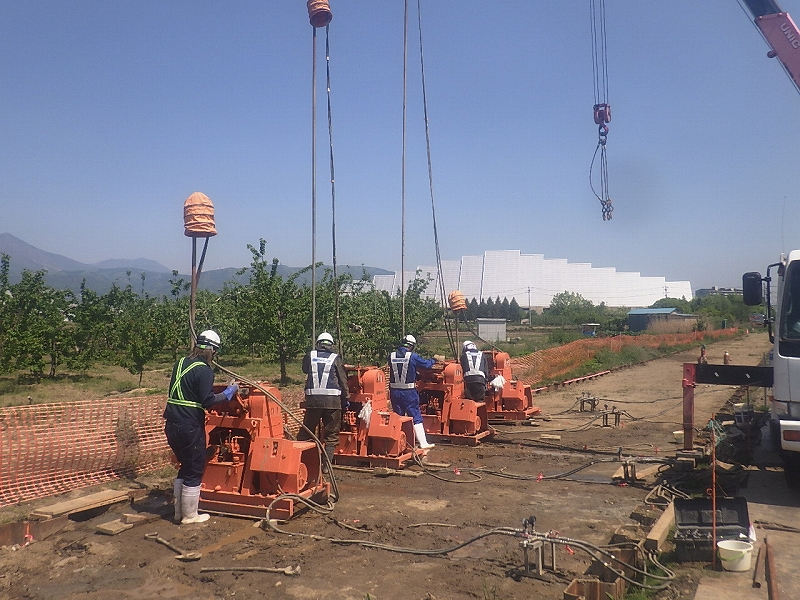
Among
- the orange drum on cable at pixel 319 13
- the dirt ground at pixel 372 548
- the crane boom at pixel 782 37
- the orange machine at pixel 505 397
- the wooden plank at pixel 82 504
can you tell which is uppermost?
the crane boom at pixel 782 37

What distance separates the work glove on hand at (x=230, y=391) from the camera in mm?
7102

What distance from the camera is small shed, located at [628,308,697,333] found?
58.1m

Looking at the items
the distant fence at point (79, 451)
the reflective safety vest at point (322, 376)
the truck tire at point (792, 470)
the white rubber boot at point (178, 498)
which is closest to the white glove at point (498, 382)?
the distant fence at point (79, 451)

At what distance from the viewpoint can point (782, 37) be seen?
1265cm

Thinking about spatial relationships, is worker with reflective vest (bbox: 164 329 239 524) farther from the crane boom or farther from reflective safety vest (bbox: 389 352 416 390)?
the crane boom

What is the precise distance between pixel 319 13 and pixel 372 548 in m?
6.44

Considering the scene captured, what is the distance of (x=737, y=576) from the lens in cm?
526

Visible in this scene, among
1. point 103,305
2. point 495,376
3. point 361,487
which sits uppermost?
point 103,305

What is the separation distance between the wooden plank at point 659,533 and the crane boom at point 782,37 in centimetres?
975

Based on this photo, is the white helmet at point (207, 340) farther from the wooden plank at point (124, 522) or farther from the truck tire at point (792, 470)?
the truck tire at point (792, 470)

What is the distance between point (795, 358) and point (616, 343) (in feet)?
93.9

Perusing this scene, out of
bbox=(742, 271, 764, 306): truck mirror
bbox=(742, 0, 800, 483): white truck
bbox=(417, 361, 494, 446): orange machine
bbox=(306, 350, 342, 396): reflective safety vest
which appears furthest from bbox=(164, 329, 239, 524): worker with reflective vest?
bbox=(742, 271, 764, 306): truck mirror

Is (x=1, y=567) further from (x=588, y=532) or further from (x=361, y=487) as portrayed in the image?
(x=588, y=532)

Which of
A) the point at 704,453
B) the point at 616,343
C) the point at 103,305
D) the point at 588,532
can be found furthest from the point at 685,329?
the point at 588,532
